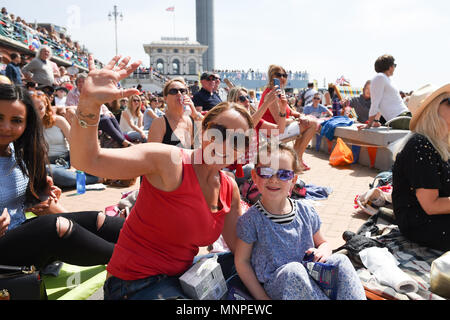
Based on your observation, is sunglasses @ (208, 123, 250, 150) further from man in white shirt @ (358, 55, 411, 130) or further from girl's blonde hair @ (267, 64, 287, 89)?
man in white shirt @ (358, 55, 411, 130)

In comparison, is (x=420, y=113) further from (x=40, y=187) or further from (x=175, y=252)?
(x=40, y=187)

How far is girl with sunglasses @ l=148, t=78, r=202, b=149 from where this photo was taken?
143 inches

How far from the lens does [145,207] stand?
160cm

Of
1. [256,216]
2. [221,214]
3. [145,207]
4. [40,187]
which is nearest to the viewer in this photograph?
[145,207]

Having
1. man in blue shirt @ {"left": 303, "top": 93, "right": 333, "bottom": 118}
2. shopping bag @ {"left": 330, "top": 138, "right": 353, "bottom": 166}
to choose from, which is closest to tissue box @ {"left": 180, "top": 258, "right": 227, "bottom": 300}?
shopping bag @ {"left": 330, "top": 138, "right": 353, "bottom": 166}

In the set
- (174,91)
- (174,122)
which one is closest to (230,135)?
(174,122)

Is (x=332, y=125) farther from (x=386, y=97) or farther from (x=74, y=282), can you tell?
(x=74, y=282)

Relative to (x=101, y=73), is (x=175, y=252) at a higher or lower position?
lower

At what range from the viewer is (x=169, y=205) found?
156 centimetres

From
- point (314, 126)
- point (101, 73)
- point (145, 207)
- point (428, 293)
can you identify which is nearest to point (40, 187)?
point (145, 207)

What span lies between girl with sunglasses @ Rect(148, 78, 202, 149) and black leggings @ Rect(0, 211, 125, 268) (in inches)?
54.9

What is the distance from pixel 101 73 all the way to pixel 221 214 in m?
0.96

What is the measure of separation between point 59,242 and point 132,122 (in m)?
6.11

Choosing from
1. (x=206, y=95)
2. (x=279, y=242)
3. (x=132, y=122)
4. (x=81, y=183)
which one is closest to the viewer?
(x=279, y=242)
